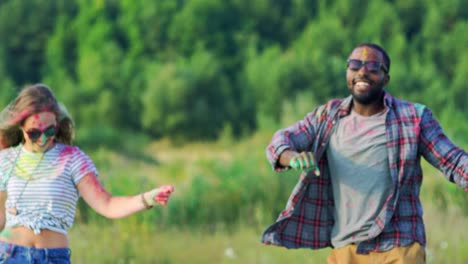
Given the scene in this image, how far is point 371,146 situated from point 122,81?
4051 cm

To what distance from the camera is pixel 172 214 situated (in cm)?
1159

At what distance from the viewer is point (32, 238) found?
162 inches

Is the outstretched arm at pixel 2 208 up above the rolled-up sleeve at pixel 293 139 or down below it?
below

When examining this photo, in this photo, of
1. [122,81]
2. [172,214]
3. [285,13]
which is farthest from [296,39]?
[172,214]

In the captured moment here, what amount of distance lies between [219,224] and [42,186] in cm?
738

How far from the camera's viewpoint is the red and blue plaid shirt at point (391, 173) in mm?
4680

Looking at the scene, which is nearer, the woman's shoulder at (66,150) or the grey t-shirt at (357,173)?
the woman's shoulder at (66,150)

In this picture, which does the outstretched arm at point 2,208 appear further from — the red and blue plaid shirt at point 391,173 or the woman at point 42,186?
the red and blue plaid shirt at point 391,173

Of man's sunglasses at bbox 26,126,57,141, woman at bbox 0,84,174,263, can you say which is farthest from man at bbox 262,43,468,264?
man's sunglasses at bbox 26,126,57,141

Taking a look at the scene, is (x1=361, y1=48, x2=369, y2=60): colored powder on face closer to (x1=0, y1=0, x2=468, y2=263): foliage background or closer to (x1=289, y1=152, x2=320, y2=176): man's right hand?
(x1=289, y1=152, x2=320, y2=176): man's right hand

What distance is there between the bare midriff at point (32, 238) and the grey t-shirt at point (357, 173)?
4.98 feet

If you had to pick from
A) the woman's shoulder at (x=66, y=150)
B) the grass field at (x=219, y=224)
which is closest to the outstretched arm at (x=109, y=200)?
the woman's shoulder at (x=66, y=150)

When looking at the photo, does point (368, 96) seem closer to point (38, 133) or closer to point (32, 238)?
point (38, 133)

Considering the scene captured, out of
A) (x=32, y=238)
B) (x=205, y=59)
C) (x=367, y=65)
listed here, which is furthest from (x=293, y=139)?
(x=205, y=59)
